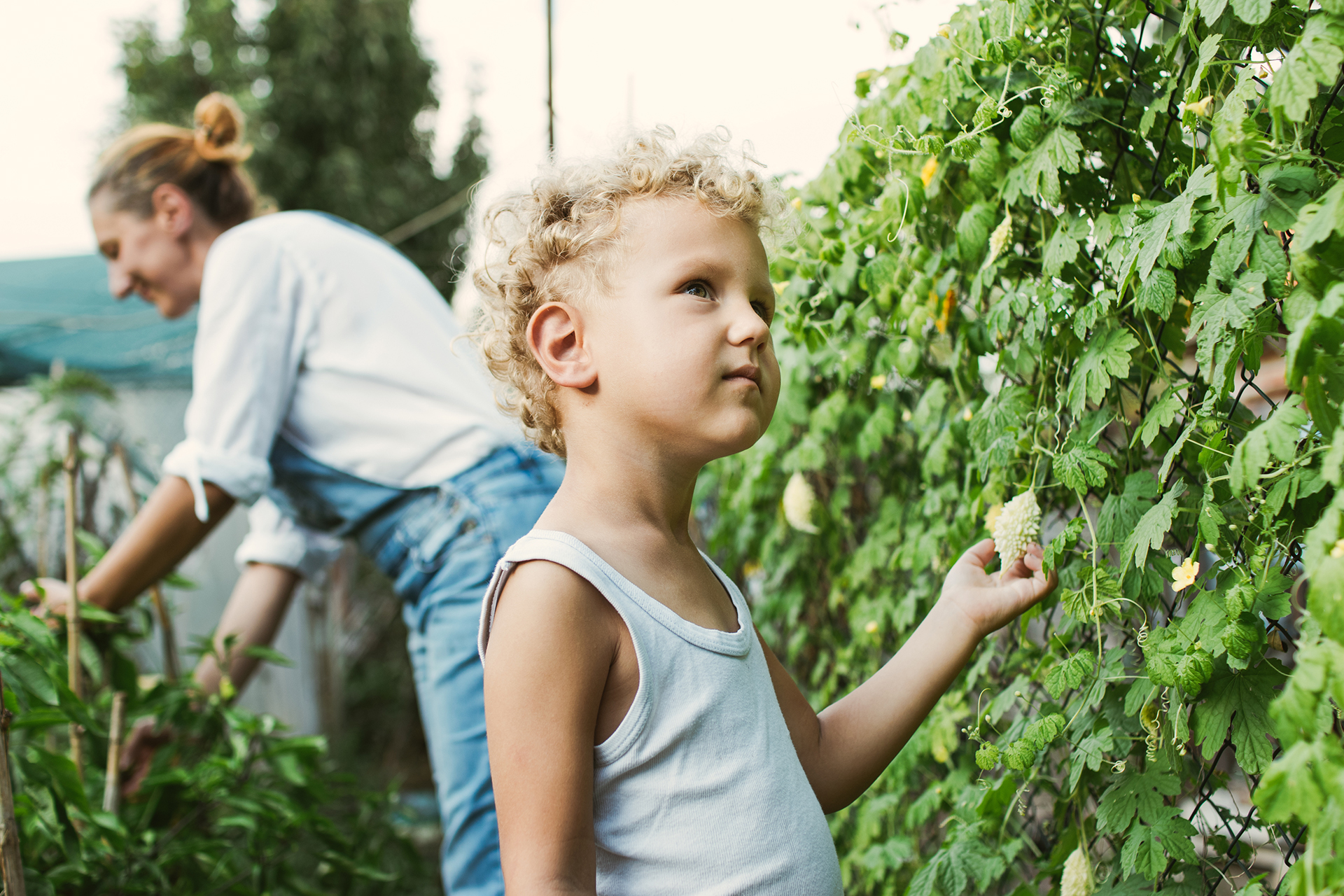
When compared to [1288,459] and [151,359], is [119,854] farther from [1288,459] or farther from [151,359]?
[151,359]

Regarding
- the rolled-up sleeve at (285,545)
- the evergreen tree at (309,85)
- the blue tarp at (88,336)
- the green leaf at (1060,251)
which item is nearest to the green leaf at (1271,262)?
the green leaf at (1060,251)

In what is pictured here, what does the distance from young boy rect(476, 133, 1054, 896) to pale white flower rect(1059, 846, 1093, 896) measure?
0.68 ft

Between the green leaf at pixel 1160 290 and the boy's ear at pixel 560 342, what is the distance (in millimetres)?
518

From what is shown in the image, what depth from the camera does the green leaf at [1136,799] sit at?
88cm

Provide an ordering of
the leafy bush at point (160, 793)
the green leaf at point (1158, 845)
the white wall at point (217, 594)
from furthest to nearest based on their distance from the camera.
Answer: the white wall at point (217, 594)
the leafy bush at point (160, 793)
the green leaf at point (1158, 845)

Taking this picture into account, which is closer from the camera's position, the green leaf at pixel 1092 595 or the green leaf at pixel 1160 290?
the green leaf at pixel 1160 290

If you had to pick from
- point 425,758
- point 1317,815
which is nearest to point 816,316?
point 1317,815

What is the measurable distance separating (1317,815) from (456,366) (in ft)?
5.05

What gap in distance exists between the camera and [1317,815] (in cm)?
49

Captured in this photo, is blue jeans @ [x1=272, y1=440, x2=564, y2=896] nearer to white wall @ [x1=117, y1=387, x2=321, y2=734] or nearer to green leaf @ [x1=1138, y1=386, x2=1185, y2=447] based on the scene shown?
green leaf @ [x1=1138, y1=386, x2=1185, y2=447]

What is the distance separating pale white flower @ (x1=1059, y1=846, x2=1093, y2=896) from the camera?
3.16 feet

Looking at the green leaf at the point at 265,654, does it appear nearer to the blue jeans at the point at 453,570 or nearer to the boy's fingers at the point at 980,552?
the blue jeans at the point at 453,570

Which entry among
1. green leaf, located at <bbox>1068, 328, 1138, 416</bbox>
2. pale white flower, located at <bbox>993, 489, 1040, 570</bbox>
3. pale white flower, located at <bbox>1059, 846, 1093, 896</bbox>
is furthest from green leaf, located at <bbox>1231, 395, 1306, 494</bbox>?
Result: pale white flower, located at <bbox>1059, 846, 1093, 896</bbox>

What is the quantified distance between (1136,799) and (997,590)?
0.79ft
